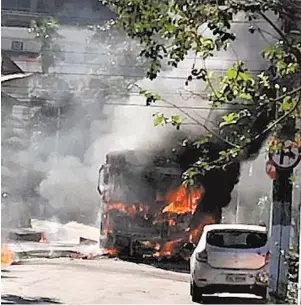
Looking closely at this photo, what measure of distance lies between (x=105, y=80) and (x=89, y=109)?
4.3 inches

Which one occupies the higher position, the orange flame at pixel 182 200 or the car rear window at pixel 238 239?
the orange flame at pixel 182 200

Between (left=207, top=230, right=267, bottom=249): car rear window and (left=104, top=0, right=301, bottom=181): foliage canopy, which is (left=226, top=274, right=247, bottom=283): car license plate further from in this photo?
(left=104, top=0, right=301, bottom=181): foliage canopy

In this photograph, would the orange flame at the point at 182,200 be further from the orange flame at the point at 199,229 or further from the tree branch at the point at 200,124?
the tree branch at the point at 200,124

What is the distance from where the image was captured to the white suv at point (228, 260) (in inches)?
81.9

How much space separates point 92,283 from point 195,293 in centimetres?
34

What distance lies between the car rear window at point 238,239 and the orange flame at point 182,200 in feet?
0.40

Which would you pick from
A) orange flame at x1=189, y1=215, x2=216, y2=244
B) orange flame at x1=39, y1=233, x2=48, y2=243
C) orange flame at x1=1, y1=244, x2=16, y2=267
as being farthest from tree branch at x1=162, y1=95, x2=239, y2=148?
orange flame at x1=1, y1=244, x2=16, y2=267

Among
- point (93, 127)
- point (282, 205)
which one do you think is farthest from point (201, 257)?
point (93, 127)

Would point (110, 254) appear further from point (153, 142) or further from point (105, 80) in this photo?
point (105, 80)

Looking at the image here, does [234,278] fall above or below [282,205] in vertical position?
below

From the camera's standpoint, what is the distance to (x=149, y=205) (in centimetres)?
208

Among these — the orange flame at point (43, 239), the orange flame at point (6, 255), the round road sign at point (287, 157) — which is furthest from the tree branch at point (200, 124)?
the orange flame at point (6, 255)

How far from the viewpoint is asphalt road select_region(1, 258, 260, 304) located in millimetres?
2043

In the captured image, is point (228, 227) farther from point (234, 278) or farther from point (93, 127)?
point (93, 127)
